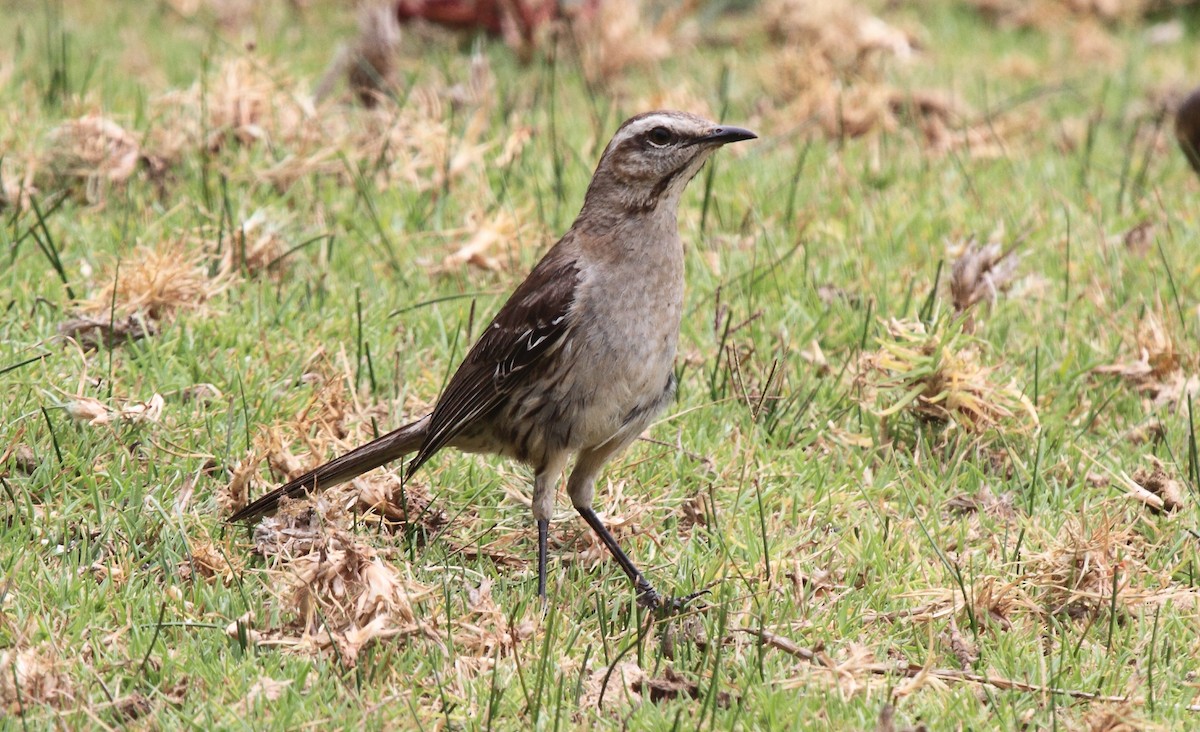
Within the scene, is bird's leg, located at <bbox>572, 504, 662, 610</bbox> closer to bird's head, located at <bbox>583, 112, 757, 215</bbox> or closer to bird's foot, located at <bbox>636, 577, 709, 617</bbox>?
bird's foot, located at <bbox>636, 577, 709, 617</bbox>

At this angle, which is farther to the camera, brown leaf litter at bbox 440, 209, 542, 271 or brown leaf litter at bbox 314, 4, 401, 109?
brown leaf litter at bbox 314, 4, 401, 109

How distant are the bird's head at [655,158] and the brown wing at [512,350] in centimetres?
29

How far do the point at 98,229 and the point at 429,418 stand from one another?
2.39 meters

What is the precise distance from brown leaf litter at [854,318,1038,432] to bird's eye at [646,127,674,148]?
118cm

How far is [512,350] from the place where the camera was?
5016 millimetres

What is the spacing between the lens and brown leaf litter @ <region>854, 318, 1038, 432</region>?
221 inches

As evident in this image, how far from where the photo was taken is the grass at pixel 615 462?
4207mm

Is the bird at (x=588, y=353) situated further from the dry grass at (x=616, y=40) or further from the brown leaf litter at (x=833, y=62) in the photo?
the dry grass at (x=616, y=40)

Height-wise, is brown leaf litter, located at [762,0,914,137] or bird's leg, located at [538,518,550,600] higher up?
brown leaf litter, located at [762,0,914,137]

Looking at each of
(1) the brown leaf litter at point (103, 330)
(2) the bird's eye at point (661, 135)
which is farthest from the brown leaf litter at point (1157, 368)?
(1) the brown leaf litter at point (103, 330)

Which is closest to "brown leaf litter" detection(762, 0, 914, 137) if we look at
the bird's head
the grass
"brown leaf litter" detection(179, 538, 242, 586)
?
the grass

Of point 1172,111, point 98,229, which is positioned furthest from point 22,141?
point 1172,111

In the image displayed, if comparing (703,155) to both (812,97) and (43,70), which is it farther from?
(43,70)

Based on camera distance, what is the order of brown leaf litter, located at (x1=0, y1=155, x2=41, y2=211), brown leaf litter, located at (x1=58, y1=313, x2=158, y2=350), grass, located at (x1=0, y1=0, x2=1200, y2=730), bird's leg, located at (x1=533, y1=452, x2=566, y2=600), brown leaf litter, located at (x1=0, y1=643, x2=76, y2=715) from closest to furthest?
1. brown leaf litter, located at (x1=0, y1=643, x2=76, y2=715)
2. grass, located at (x1=0, y1=0, x2=1200, y2=730)
3. bird's leg, located at (x1=533, y1=452, x2=566, y2=600)
4. brown leaf litter, located at (x1=58, y1=313, x2=158, y2=350)
5. brown leaf litter, located at (x1=0, y1=155, x2=41, y2=211)
